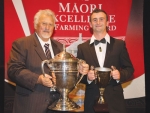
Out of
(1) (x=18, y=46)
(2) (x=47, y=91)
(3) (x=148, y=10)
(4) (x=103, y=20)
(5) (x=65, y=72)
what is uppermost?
(3) (x=148, y=10)

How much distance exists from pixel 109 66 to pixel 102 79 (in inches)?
10.3

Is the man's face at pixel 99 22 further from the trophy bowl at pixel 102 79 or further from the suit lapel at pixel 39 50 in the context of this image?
the suit lapel at pixel 39 50

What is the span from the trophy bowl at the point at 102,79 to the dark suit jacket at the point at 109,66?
6 centimetres

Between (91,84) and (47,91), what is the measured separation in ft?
1.30

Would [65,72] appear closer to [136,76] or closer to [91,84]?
[91,84]

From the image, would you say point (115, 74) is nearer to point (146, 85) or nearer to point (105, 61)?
point (105, 61)

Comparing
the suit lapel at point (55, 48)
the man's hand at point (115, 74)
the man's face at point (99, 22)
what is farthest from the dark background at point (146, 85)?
the man's hand at point (115, 74)

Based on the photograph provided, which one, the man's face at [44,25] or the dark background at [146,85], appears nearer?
the man's face at [44,25]

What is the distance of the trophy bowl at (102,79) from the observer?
2289 mm

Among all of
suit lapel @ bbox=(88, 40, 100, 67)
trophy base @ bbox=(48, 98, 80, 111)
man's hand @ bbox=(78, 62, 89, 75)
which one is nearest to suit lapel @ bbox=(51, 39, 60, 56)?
suit lapel @ bbox=(88, 40, 100, 67)

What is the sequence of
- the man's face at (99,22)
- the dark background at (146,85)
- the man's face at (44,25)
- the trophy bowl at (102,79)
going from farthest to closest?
the dark background at (146,85) < the man's face at (99,22) < the man's face at (44,25) < the trophy bowl at (102,79)

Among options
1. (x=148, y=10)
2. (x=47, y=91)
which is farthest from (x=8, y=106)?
(x=148, y=10)

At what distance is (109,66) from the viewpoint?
99.7 inches

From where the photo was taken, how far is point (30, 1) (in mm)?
3377
